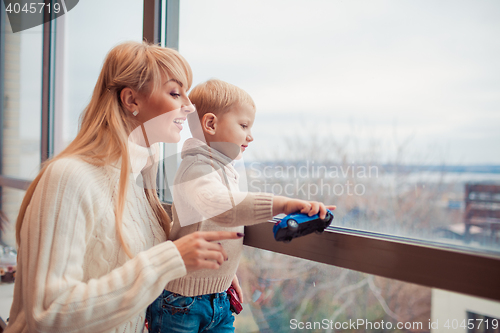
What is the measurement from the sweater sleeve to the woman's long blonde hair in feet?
0.59

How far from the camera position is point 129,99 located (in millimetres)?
933

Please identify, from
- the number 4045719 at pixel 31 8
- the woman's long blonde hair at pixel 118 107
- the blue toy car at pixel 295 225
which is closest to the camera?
the blue toy car at pixel 295 225

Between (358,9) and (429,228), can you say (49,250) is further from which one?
(358,9)

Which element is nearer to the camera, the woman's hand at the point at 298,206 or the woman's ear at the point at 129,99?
the woman's hand at the point at 298,206

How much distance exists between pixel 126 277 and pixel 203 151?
0.36 meters

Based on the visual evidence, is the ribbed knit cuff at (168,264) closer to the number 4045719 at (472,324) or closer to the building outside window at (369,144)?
the building outside window at (369,144)

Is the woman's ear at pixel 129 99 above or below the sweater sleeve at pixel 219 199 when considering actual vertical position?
above

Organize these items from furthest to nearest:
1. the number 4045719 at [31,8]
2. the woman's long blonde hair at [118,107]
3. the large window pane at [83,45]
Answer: the number 4045719 at [31,8], the large window pane at [83,45], the woman's long blonde hair at [118,107]

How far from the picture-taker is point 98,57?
6.45 ft

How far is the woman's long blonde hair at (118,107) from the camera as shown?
0.88m

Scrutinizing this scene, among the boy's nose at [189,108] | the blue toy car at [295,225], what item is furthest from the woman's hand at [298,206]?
the boy's nose at [189,108]

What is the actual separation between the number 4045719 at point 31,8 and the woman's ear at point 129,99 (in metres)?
1.93

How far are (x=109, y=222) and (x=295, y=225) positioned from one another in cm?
48

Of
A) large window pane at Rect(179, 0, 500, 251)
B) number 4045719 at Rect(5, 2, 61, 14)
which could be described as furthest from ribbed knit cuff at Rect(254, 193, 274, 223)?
number 4045719 at Rect(5, 2, 61, 14)
